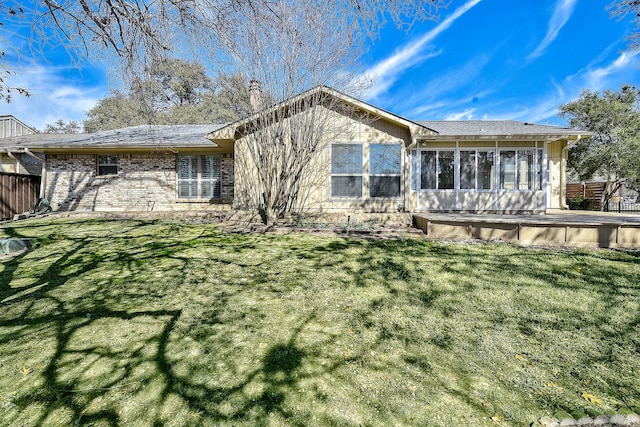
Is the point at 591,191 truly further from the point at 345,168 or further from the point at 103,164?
the point at 103,164

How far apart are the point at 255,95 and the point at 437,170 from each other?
637 cm

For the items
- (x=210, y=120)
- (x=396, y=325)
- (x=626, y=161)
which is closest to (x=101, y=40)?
(x=396, y=325)

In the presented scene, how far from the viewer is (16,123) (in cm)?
1983

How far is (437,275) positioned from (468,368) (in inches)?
86.0

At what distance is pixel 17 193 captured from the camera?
10547mm

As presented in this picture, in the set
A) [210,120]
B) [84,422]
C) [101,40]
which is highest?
[210,120]

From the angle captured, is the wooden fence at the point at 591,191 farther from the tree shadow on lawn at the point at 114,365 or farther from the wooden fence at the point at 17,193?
the wooden fence at the point at 17,193

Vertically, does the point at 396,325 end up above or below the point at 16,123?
below

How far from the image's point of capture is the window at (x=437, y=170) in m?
10.0

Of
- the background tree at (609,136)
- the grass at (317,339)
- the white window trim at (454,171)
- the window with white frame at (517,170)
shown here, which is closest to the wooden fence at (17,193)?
the grass at (317,339)

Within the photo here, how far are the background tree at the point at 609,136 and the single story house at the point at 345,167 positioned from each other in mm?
5883

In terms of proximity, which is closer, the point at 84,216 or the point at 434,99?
the point at 84,216

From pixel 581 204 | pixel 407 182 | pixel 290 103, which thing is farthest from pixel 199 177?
pixel 581 204

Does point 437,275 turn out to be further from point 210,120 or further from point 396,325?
point 210,120
